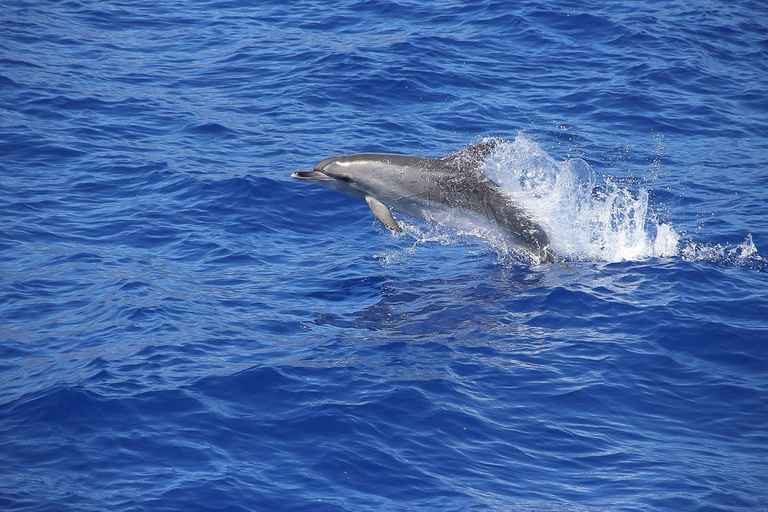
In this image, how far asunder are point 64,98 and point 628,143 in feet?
39.2

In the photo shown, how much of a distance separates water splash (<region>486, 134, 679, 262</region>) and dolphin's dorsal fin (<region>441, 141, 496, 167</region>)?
49 cm

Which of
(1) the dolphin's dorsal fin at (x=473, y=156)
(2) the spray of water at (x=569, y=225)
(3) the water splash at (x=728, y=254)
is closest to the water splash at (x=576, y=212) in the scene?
(2) the spray of water at (x=569, y=225)

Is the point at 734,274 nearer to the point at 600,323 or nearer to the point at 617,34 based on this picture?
the point at 600,323

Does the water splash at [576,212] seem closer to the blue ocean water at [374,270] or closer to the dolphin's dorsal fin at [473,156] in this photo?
the blue ocean water at [374,270]

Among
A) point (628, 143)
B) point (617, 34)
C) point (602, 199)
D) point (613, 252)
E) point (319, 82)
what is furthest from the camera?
point (617, 34)

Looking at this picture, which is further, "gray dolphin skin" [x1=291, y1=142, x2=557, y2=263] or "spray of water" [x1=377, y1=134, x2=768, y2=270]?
"spray of water" [x1=377, y1=134, x2=768, y2=270]

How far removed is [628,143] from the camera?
17469mm

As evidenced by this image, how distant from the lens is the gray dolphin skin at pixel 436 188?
42.9 ft

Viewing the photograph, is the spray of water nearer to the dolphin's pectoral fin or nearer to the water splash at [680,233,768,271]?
the water splash at [680,233,768,271]

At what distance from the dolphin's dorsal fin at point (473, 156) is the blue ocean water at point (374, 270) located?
0.92 meters

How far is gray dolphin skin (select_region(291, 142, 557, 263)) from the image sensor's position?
42.9 feet

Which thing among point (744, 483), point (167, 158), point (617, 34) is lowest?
point (744, 483)

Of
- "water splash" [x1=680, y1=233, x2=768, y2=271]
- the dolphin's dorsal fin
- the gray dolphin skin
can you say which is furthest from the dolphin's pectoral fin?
"water splash" [x1=680, y1=233, x2=768, y2=271]

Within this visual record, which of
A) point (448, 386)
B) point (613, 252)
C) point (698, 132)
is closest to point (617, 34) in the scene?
point (698, 132)
